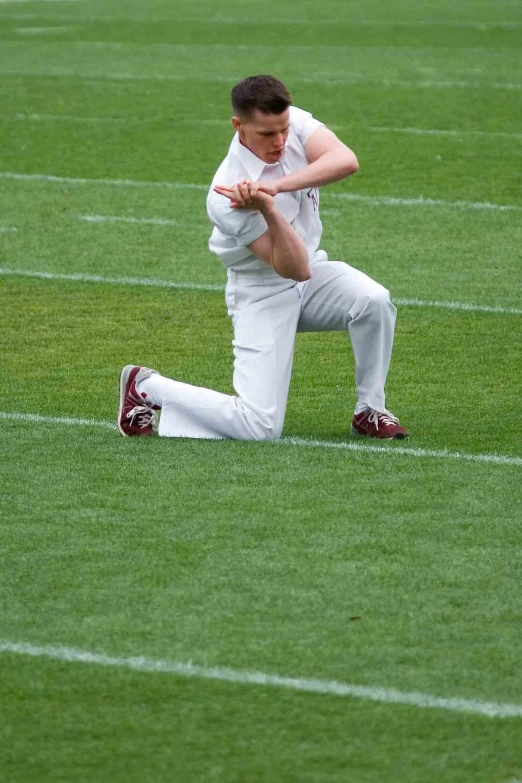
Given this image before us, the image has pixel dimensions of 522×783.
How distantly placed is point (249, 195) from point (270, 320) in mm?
659

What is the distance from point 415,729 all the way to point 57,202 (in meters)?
8.21

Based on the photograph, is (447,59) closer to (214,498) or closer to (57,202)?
(57,202)

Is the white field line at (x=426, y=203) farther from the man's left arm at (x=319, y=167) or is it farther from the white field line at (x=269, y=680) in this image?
the white field line at (x=269, y=680)

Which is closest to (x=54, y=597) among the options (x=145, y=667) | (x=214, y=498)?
(x=145, y=667)

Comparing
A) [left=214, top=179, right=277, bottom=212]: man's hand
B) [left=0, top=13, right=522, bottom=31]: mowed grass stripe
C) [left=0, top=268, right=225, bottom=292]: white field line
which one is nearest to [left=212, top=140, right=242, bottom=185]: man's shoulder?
[left=214, top=179, right=277, bottom=212]: man's hand

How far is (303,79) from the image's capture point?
1680cm

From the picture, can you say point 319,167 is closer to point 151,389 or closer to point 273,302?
point 273,302

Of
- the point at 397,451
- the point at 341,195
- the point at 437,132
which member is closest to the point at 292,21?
the point at 437,132

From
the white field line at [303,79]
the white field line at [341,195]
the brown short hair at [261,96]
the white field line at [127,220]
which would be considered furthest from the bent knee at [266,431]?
the white field line at [303,79]

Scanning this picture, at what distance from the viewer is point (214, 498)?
5262mm

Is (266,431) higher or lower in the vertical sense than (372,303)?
lower

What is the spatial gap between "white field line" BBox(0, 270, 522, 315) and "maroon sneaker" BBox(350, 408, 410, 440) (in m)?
2.36

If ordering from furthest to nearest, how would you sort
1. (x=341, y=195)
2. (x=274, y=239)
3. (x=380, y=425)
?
Result: (x=341, y=195) < (x=380, y=425) < (x=274, y=239)

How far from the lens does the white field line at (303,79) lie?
642 inches
